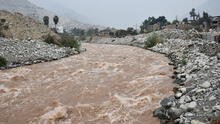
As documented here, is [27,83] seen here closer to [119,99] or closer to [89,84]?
[89,84]

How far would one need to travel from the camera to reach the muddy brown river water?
23.3 ft

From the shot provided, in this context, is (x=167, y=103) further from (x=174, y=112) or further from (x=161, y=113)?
(x=174, y=112)

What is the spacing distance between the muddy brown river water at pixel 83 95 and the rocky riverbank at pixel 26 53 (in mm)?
2856

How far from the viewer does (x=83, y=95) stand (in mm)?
9219

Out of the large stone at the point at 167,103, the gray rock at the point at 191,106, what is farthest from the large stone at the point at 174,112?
the large stone at the point at 167,103

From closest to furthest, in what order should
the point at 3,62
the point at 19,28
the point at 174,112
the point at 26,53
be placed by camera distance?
the point at 174,112, the point at 3,62, the point at 26,53, the point at 19,28

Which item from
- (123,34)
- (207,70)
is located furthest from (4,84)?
(123,34)

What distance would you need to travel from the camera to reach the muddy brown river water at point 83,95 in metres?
7.09

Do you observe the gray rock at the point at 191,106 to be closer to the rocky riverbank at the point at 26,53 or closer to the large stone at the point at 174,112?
the large stone at the point at 174,112

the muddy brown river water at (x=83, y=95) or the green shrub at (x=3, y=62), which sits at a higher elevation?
the green shrub at (x=3, y=62)

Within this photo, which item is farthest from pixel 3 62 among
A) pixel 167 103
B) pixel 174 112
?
pixel 174 112

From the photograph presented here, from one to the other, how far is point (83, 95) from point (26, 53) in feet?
38.7

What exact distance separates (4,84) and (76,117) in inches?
259

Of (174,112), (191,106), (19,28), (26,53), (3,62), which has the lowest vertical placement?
(174,112)
